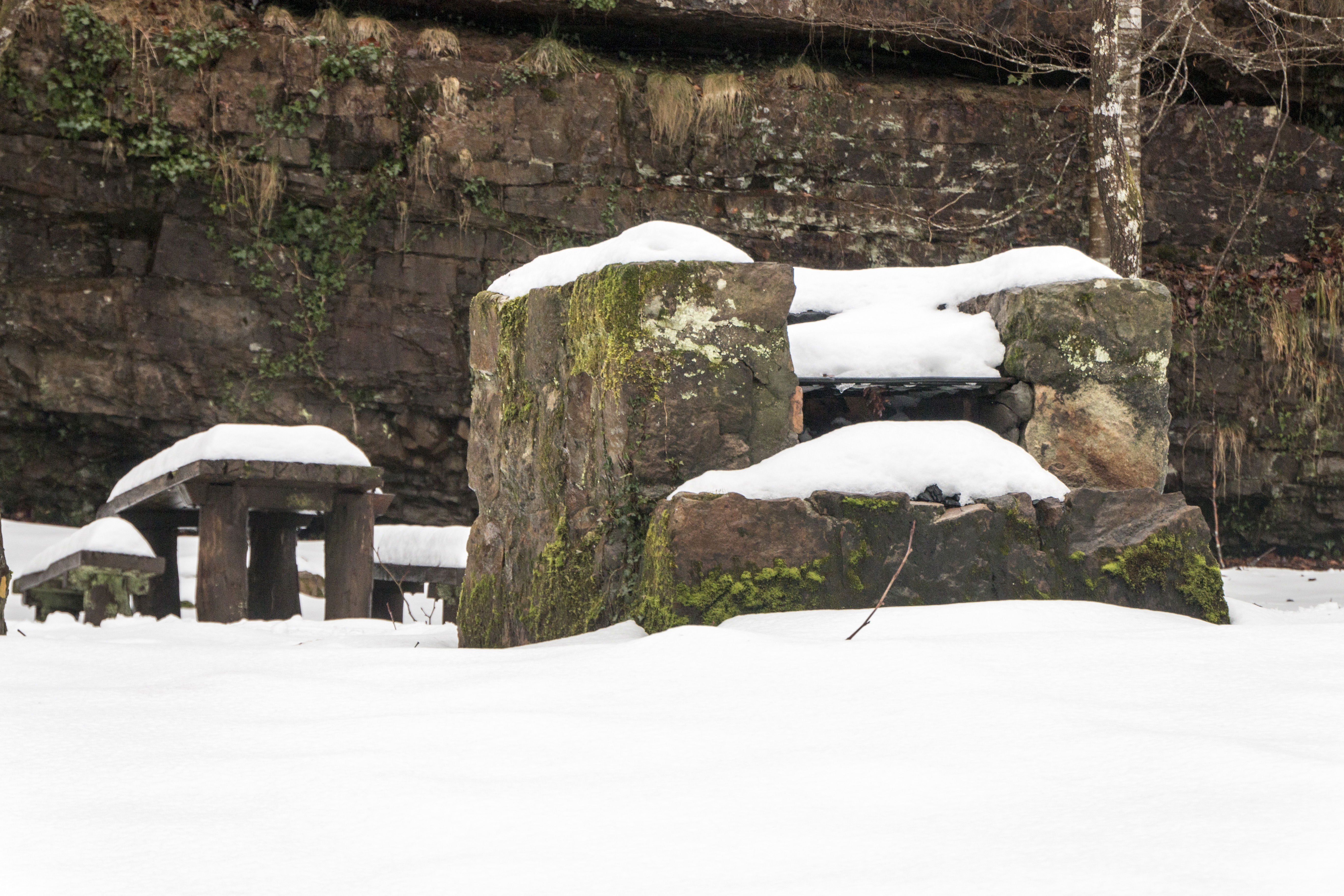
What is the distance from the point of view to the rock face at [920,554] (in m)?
3.27

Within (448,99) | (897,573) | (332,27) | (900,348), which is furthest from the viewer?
(448,99)

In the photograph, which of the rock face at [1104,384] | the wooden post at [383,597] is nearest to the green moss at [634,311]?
the rock face at [1104,384]

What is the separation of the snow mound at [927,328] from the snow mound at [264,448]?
10.3ft

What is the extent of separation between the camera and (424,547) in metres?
8.21

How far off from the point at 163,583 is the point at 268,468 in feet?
8.08

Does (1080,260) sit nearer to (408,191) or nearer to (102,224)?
(408,191)

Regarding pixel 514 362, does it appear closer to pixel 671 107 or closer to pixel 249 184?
pixel 249 184

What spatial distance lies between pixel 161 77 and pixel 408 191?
2.09m

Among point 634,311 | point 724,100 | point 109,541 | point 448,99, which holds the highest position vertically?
point 724,100

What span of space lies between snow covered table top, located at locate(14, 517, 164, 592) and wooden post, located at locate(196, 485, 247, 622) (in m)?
0.98

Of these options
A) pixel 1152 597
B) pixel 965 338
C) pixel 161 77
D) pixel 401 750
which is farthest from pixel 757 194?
pixel 401 750

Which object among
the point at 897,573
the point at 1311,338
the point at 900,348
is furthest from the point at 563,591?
the point at 1311,338

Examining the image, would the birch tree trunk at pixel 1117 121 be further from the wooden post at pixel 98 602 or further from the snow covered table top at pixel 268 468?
the wooden post at pixel 98 602

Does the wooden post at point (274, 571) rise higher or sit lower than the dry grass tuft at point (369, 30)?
lower
